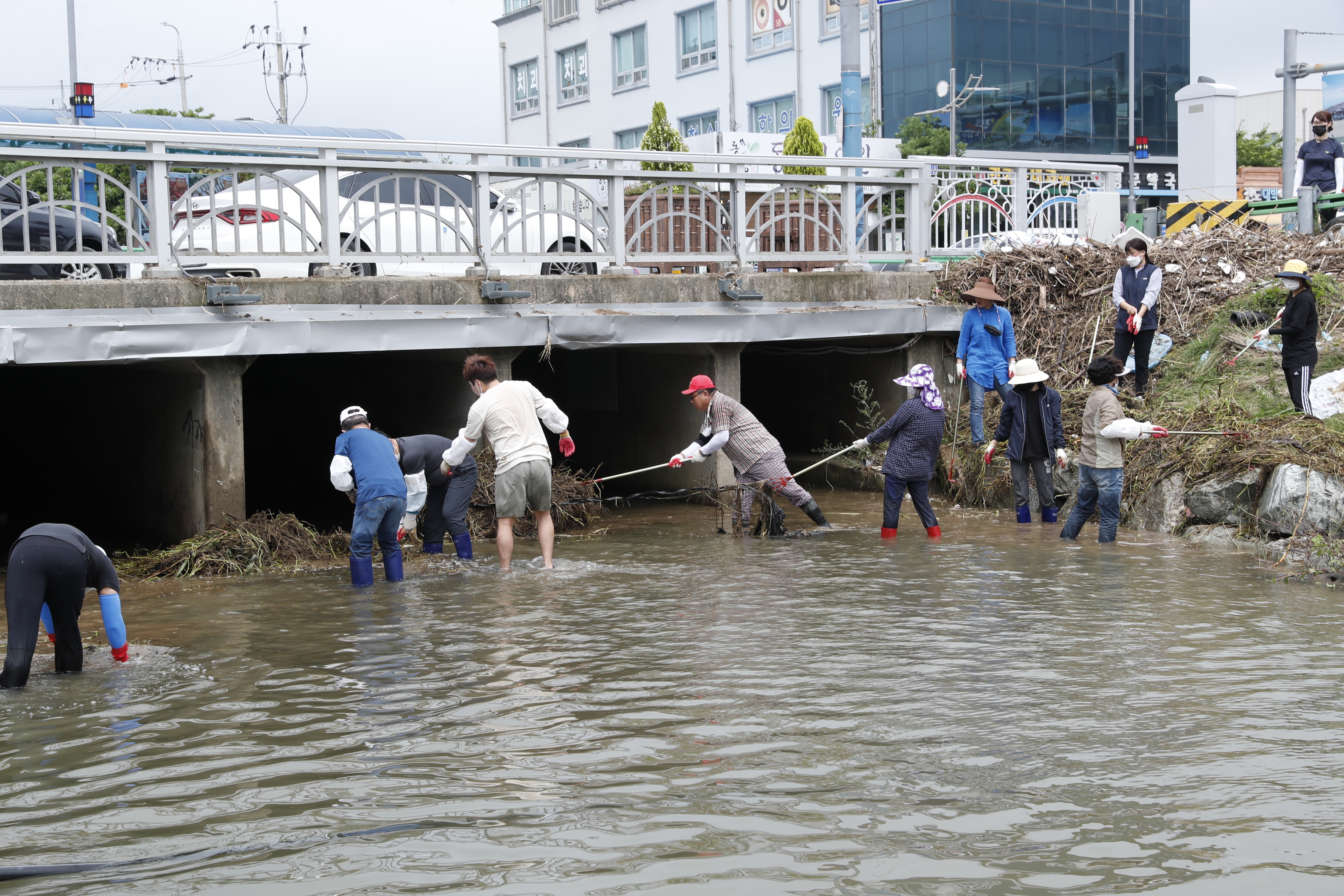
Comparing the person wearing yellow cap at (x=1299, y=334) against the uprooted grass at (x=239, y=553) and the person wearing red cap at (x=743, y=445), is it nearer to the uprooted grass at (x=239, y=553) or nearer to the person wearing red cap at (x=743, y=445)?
the person wearing red cap at (x=743, y=445)

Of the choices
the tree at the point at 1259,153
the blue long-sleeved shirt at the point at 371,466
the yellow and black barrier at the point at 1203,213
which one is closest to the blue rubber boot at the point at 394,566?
the blue long-sleeved shirt at the point at 371,466

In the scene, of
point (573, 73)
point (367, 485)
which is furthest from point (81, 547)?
point (573, 73)

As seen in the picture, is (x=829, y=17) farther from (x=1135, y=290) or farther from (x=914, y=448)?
(x=914, y=448)

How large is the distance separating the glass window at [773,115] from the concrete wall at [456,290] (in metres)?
27.7

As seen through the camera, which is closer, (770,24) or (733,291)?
(733,291)

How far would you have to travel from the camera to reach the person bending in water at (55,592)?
633 cm

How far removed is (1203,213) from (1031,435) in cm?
832

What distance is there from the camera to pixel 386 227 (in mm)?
13656

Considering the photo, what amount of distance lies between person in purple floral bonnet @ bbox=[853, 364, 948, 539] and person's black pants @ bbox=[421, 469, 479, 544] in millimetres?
3434

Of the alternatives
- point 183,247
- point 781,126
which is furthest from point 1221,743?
point 781,126

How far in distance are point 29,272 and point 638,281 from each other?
5.43 metres

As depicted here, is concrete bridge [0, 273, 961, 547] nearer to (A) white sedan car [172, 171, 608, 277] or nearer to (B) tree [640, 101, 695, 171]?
(A) white sedan car [172, 171, 608, 277]

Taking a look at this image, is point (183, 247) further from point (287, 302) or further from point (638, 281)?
point (638, 281)

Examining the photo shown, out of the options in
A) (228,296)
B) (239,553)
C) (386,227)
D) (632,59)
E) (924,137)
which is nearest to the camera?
(228,296)
